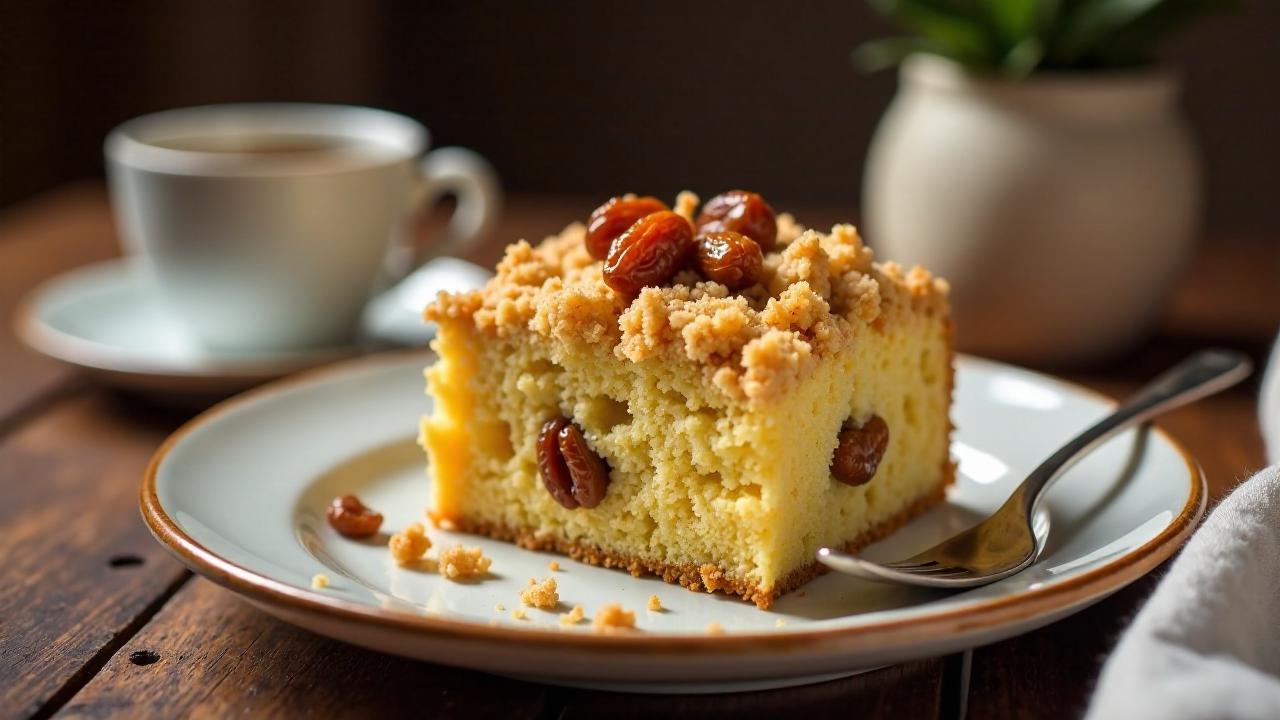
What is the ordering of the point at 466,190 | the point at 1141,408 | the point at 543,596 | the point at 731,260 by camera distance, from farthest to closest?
1. the point at 466,190
2. the point at 1141,408
3. the point at 731,260
4. the point at 543,596

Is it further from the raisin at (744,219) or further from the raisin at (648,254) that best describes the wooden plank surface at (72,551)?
the raisin at (744,219)

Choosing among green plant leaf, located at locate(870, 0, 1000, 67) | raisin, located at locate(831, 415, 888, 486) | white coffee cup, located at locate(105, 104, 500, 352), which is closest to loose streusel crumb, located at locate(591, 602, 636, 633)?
raisin, located at locate(831, 415, 888, 486)

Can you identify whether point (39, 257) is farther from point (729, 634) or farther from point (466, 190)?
point (729, 634)

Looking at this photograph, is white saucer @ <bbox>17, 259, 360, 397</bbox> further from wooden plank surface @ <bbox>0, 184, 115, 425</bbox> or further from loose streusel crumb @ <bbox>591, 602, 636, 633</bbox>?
loose streusel crumb @ <bbox>591, 602, 636, 633</bbox>

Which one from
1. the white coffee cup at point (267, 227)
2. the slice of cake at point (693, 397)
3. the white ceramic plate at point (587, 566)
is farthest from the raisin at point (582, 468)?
the white coffee cup at point (267, 227)

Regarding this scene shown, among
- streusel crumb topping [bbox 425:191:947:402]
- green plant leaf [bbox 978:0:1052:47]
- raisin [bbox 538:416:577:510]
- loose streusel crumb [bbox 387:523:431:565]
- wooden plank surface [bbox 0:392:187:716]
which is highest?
green plant leaf [bbox 978:0:1052:47]

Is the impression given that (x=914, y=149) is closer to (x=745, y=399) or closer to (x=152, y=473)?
(x=745, y=399)

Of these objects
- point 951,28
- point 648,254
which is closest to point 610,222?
point 648,254
